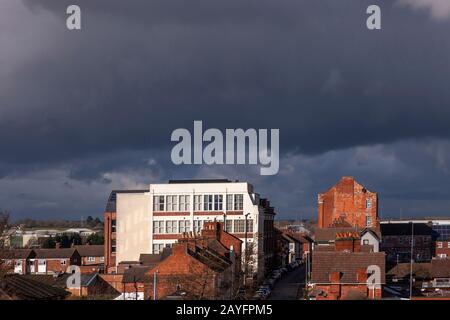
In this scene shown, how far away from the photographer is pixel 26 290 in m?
38.1

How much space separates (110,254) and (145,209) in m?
10.0

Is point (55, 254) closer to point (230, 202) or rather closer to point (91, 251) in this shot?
point (91, 251)

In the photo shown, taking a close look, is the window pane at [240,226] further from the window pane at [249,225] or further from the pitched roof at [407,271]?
the pitched roof at [407,271]

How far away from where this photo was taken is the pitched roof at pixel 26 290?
3516 centimetres

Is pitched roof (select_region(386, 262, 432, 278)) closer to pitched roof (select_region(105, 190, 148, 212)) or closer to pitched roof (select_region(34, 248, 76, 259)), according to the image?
pitched roof (select_region(105, 190, 148, 212))

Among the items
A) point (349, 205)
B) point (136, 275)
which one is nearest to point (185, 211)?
point (349, 205)

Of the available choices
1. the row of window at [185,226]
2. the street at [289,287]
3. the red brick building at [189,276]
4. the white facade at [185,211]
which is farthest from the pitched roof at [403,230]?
the red brick building at [189,276]

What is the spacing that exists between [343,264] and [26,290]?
848 inches

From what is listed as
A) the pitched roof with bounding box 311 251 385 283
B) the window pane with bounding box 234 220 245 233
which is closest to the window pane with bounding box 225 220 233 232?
the window pane with bounding box 234 220 245 233

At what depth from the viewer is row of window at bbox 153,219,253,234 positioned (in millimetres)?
100125

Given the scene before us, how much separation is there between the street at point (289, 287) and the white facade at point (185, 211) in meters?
6.08

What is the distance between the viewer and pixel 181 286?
5209 centimetres
